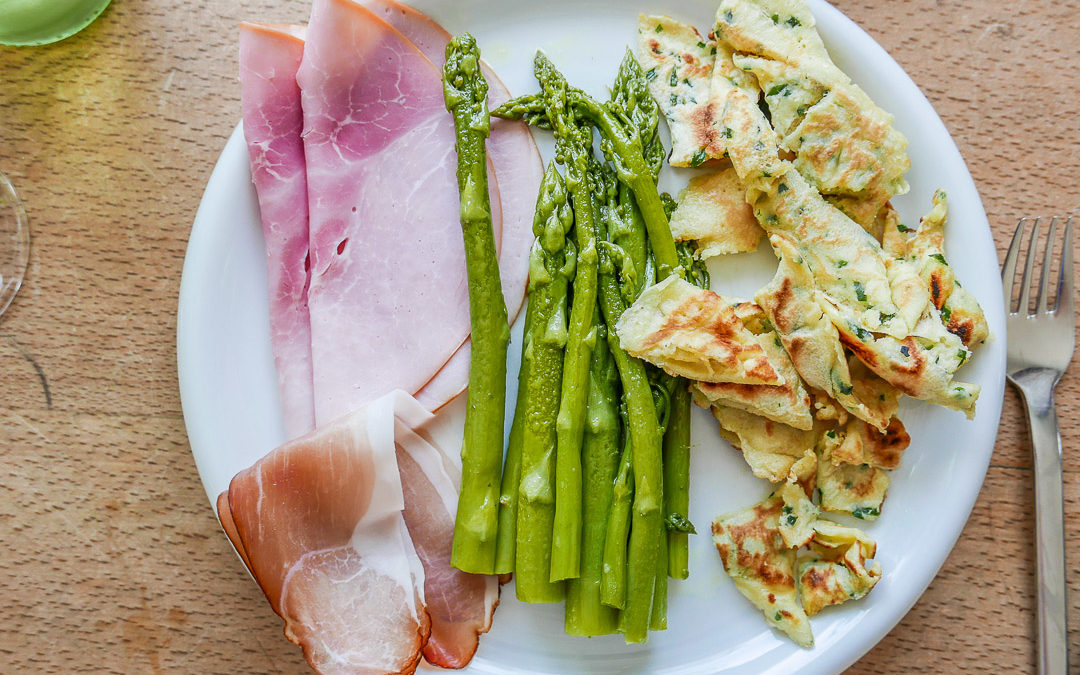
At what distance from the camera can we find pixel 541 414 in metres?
2.50

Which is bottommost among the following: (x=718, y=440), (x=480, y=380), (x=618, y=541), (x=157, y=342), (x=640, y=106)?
(x=618, y=541)

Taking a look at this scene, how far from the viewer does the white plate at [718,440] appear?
262cm

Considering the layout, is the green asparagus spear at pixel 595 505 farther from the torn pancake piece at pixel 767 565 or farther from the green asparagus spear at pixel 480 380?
the torn pancake piece at pixel 767 565

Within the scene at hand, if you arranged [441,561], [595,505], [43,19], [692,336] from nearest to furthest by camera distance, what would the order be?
[692,336] < [595,505] < [441,561] < [43,19]

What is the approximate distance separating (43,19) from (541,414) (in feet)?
7.85

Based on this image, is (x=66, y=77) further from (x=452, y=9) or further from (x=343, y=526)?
(x=343, y=526)

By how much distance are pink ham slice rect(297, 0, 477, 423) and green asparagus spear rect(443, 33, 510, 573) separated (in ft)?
0.49

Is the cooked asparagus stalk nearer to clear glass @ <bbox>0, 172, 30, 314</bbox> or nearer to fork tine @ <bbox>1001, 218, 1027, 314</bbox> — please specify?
fork tine @ <bbox>1001, 218, 1027, 314</bbox>

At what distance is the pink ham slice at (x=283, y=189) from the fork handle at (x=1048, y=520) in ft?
8.91

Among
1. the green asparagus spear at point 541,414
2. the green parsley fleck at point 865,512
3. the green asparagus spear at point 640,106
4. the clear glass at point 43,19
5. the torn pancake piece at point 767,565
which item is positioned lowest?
the torn pancake piece at point 767,565

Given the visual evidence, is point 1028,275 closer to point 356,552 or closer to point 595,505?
point 595,505

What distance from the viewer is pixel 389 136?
269 centimetres

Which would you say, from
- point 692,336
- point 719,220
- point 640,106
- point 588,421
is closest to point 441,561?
point 588,421

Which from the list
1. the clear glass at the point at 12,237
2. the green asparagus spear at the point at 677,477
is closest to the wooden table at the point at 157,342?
the clear glass at the point at 12,237
